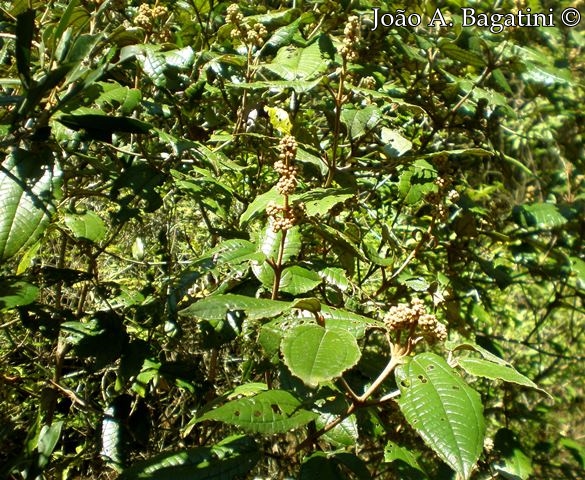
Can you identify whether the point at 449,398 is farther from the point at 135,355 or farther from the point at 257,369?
the point at 135,355

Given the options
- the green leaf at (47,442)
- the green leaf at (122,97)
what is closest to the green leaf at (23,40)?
the green leaf at (122,97)

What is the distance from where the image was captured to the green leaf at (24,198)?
1.08 m

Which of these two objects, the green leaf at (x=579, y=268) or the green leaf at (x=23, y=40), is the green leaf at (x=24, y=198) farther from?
the green leaf at (x=579, y=268)

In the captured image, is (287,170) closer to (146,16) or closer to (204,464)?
(204,464)

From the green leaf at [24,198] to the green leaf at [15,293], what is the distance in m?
0.31

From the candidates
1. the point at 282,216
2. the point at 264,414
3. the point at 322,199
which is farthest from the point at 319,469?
the point at 322,199

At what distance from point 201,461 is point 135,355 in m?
0.64

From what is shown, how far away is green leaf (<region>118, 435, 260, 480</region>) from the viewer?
1.05 m

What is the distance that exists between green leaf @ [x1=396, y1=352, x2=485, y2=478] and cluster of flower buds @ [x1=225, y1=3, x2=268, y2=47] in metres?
1.09

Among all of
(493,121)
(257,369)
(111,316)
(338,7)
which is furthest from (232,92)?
(493,121)

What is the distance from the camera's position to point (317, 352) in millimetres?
885

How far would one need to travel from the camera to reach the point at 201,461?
1.09 metres

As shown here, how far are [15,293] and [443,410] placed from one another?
1006 mm

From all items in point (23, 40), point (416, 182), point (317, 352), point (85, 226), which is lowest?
point (416, 182)
